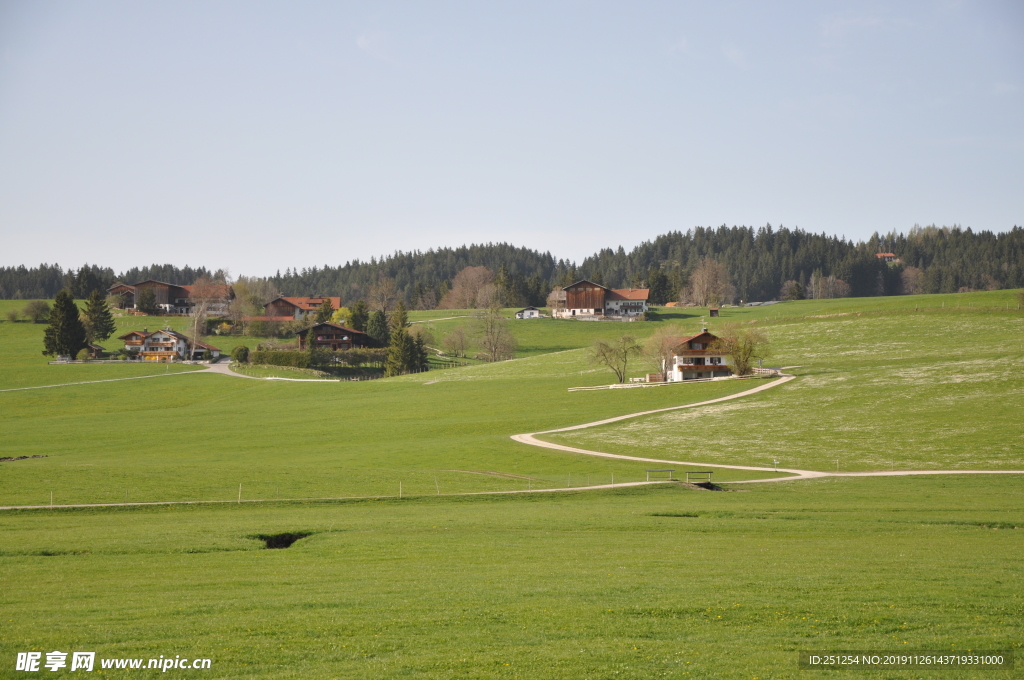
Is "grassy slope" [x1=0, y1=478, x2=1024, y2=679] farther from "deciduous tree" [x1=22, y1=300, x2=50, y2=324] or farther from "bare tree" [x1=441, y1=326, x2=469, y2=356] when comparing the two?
"deciduous tree" [x1=22, y1=300, x2=50, y2=324]

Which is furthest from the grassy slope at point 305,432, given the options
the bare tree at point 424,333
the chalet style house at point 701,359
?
the bare tree at point 424,333

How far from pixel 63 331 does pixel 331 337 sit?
4450cm

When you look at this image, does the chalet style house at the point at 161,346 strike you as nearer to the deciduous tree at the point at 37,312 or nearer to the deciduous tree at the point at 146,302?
the deciduous tree at the point at 37,312

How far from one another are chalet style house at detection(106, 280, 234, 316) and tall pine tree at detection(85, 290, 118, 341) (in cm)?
4049

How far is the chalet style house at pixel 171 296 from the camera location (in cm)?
19138

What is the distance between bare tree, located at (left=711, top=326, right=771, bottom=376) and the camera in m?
89.2

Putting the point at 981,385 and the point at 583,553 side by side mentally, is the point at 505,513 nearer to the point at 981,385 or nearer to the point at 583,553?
the point at 583,553

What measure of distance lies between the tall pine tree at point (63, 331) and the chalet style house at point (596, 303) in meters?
105

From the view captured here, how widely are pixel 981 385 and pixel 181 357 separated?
124 metres

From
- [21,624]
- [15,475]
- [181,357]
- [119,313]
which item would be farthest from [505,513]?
[119,313]

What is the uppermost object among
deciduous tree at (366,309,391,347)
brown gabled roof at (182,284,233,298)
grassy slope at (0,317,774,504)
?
brown gabled roof at (182,284,233,298)

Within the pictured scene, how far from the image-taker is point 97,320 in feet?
486

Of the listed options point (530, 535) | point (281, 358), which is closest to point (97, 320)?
point (281, 358)

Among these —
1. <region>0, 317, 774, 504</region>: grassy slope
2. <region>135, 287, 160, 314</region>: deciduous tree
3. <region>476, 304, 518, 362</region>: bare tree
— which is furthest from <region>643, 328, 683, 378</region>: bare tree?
<region>135, 287, 160, 314</region>: deciduous tree
